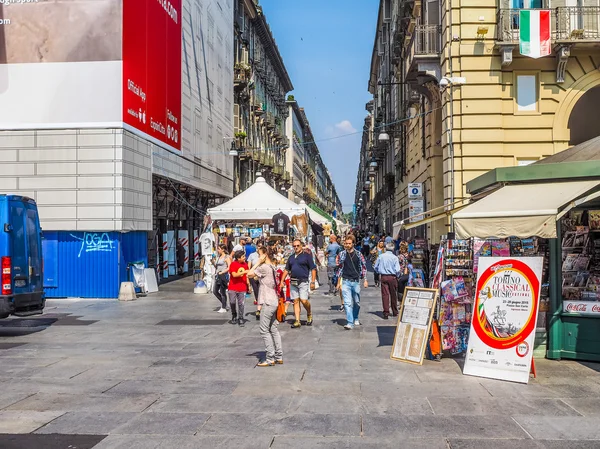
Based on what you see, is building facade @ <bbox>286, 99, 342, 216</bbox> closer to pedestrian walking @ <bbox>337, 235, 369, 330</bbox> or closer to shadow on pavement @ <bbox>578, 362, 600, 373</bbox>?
pedestrian walking @ <bbox>337, 235, 369, 330</bbox>

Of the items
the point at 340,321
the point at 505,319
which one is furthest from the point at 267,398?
the point at 340,321

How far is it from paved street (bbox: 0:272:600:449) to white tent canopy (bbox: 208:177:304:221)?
1104 centimetres

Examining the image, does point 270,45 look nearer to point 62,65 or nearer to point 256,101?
point 256,101

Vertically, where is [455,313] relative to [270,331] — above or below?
above

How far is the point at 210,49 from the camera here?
32.5m

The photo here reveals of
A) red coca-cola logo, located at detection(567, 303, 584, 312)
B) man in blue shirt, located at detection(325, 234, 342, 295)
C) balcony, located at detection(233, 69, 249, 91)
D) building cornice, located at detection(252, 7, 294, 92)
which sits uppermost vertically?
building cornice, located at detection(252, 7, 294, 92)

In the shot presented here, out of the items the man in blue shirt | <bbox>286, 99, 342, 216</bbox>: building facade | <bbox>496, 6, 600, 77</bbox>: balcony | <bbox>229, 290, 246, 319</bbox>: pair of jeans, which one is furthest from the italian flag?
<bbox>286, 99, 342, 216</bbox>: building facade

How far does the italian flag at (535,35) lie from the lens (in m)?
20.2

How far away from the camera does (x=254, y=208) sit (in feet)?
77.5

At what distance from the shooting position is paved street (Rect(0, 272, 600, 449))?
6.24 m

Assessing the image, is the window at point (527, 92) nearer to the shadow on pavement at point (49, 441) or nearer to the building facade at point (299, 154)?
the shadow on pavement at point (49, 441)

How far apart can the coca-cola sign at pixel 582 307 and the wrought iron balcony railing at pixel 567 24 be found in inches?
505

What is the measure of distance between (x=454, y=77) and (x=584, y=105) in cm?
637

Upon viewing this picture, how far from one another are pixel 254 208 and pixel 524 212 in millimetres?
15506
